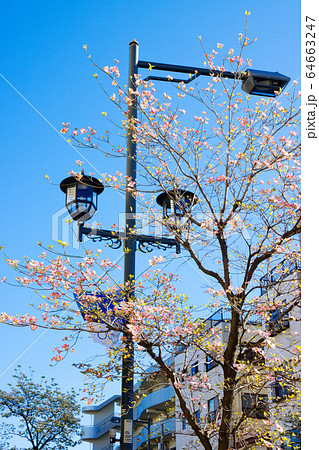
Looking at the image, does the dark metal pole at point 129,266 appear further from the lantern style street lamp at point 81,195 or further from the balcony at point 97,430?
the balcony at point 97,430

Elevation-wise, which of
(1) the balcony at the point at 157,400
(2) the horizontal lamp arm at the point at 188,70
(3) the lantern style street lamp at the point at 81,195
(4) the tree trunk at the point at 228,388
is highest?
(2) the horizontal lamp arm at the point at 188,70

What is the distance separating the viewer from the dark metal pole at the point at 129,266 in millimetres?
6918

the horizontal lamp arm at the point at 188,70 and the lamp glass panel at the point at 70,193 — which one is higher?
the horizontal lamp arm at the point at 188,70

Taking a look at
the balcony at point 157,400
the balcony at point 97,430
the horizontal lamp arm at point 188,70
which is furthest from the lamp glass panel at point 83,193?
the balcony at point 97,430

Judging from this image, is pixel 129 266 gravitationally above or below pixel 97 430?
above

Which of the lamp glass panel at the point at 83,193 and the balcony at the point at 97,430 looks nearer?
the lamp glass panel at the point at 83,193

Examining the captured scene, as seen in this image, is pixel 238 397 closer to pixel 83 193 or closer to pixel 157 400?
pixel 83 193

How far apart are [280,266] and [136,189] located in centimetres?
255

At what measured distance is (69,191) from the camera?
849 centimetres

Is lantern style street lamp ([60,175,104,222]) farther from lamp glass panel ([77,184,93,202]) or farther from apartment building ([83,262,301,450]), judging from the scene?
apartment building ([83,262,301,450])

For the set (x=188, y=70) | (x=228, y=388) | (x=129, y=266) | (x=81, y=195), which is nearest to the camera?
(x=228, y=388)

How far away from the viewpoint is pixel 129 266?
304 inches

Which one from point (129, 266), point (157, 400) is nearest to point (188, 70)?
point (129, 266)
